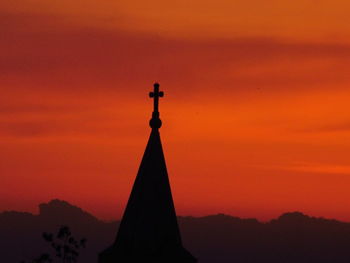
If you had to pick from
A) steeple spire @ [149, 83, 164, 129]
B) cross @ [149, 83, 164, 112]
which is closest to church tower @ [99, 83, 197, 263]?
steeple spire @ [149, 83, 164, 129]

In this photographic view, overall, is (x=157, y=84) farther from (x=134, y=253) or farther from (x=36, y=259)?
(x=36, y=259)

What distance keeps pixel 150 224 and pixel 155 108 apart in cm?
529

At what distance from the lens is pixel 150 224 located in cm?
4525

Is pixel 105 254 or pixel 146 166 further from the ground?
pixel 146 166

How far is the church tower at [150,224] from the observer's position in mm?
44844

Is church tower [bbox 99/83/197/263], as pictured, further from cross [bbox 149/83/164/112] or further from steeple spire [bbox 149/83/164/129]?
cross [bbox 149/83/164/112]

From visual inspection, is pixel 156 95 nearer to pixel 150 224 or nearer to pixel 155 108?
pixel 155 108

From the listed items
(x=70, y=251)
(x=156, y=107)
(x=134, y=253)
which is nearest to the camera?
(x=134, y=253)

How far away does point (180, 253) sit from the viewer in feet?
148

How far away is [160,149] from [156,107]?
6.86 ft

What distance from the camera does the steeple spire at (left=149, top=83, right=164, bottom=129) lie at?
47.1m

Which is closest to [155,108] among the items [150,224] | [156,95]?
[156,95]

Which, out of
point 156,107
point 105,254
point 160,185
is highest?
point 156,107

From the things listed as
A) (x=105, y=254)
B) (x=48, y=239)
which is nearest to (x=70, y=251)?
(x=48, y=239)
